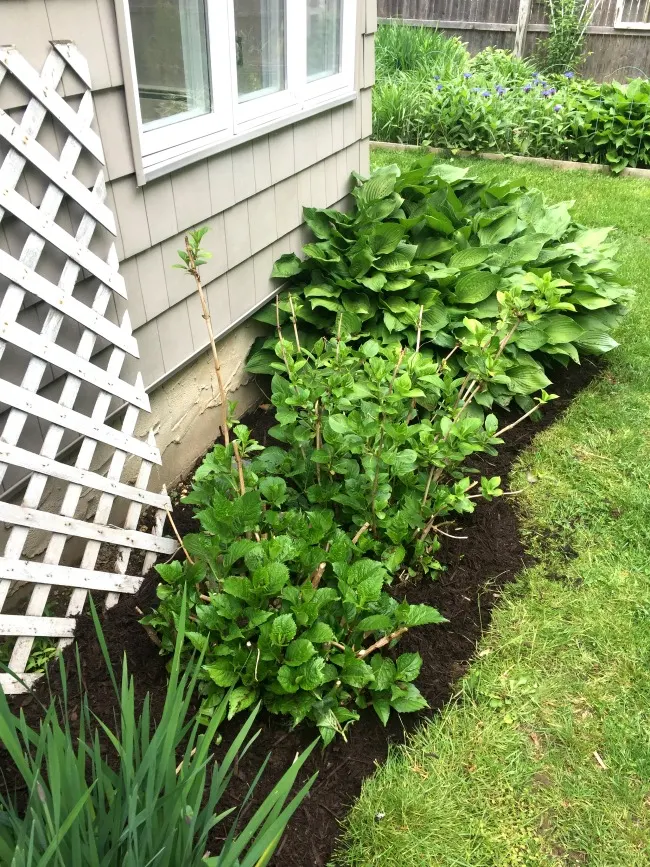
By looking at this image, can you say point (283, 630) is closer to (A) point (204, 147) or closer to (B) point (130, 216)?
(B) point (130, 216)

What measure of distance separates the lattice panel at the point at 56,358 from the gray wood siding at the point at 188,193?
48 millimetres

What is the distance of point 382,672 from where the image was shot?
193 cm

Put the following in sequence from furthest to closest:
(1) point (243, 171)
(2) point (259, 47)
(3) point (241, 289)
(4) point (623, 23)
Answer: (4) point (623, 23) → (3) point (241, 289) → (2) point (259, 47) → (1) point (243, 171)

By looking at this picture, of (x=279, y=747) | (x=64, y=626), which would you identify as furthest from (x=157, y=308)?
(x=279, y=747)

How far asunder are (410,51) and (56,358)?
8.67m

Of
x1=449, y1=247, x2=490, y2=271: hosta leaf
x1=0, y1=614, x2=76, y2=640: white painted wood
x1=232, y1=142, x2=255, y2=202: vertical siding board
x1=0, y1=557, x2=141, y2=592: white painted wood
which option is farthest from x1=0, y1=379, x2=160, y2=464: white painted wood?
x1=449, y1=247, x2=490, y2=271: hosta leaf

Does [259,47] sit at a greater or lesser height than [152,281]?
greater

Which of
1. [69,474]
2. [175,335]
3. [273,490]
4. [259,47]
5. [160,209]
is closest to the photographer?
[69,474]

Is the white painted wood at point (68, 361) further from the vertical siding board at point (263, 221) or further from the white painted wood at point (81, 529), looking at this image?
the vertical siding board at point (263, 221)

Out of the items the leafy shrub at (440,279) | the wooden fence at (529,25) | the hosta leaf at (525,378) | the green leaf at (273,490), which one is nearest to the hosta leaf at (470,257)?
the leafy shrub at (440,279)

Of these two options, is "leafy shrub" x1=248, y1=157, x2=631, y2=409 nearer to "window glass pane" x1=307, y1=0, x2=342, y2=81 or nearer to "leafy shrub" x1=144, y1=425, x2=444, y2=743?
"window glass pane" x1=307, y1=0, x2=342, y2=81

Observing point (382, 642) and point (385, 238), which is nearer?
point (382, 642)

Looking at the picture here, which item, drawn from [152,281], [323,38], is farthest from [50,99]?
[323,38]

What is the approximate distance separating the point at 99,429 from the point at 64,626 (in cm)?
59
